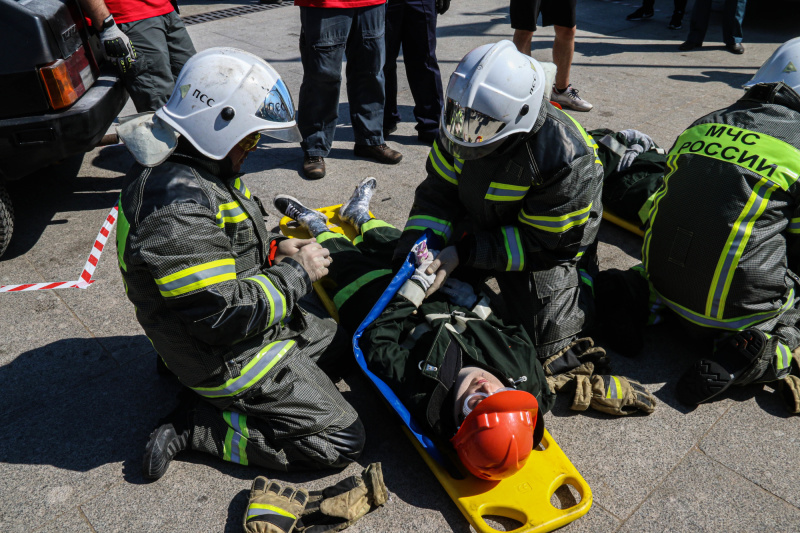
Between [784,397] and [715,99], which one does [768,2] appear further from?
[784,397]

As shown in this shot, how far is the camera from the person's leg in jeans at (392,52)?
510cm

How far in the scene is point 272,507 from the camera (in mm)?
2373

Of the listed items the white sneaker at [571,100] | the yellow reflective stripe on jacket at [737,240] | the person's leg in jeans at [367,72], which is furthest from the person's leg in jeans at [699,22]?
the yellow reflective stripe on jacket at [737,240]

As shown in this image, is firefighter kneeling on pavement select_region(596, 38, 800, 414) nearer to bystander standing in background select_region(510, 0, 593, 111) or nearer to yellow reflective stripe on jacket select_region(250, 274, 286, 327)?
yellow reflective stripe on jacket select_region(250, 274, 286, 327)

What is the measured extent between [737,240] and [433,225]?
4.91ft

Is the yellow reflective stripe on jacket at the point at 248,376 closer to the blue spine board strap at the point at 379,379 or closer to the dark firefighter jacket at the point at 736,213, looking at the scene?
the blue spine board strap at the point at 379,379

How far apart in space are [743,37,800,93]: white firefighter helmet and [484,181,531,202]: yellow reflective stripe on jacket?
1350mm

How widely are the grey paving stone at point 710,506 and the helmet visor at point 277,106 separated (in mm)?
2160

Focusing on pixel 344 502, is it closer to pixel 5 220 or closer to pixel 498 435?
pixel 498 435

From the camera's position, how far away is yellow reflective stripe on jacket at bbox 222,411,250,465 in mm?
2666

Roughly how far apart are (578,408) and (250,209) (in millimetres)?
1796

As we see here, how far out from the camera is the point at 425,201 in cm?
347

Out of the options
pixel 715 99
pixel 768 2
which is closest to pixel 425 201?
pixel 715 99

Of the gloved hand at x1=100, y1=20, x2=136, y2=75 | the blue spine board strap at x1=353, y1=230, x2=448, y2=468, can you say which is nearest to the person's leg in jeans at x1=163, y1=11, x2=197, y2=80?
the gloved hand at x1=100, y1=20, x2=136, y2=75
